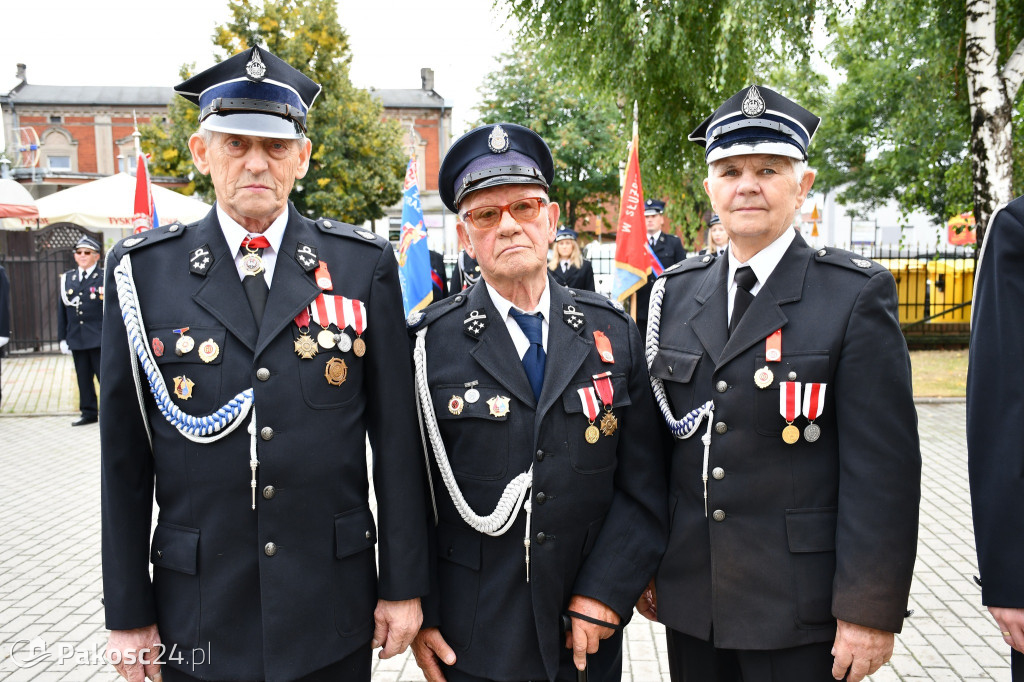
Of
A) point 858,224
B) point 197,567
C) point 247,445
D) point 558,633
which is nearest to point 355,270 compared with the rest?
point 247,445

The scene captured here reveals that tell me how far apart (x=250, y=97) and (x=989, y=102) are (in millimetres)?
8447

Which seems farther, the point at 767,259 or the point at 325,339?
the point at 767,259

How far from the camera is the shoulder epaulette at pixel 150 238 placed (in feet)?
7.07

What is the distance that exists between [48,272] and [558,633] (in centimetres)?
1603

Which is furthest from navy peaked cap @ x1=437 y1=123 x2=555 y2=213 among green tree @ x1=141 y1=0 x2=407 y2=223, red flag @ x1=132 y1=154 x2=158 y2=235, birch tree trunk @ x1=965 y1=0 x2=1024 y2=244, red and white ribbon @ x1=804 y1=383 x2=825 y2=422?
green tree @ x1=141 y1=0 x2=407 y2=223

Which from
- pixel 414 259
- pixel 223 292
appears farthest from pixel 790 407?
pixel 414 259

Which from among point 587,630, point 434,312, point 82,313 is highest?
point 434,312

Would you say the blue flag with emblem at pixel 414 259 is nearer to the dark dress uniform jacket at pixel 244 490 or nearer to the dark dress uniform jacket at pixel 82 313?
the dark dress uniform jacket at pixel 82 313

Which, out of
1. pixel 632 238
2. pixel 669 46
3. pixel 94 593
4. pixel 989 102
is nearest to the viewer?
pixel 94 593

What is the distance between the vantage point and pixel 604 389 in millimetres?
2301

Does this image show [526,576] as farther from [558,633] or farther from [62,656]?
[62,656]

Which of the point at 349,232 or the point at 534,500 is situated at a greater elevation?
the point at 349,232

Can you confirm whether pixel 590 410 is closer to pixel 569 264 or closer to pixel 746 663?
pixel 746 663

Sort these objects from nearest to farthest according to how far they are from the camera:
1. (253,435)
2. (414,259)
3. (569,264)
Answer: (253,435), (414,259), (569,264)
